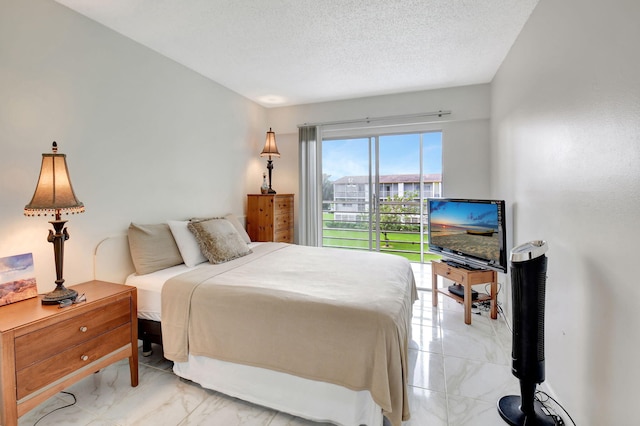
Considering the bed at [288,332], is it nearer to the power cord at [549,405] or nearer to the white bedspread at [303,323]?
the white bedspread at [303,323]

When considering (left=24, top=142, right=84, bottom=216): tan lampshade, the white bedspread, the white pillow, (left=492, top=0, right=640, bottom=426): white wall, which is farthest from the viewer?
the white pillow

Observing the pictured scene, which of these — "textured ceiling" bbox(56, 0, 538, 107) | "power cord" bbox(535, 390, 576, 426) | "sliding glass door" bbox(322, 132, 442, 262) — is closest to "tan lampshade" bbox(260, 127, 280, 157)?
"textured ceiling" bbox(56, 0, 538, 107)

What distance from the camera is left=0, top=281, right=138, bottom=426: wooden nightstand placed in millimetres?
1403

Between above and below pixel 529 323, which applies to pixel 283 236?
above

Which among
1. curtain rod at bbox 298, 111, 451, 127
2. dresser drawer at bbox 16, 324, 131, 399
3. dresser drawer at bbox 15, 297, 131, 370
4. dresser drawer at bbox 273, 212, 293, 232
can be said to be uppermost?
curtain rod at bbox 298, 111, 451, 127

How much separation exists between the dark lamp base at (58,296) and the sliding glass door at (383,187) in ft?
11.0

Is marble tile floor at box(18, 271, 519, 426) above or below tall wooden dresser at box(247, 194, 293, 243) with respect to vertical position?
below

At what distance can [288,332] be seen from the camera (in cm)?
169

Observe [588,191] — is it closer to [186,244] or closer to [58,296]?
[186,244]

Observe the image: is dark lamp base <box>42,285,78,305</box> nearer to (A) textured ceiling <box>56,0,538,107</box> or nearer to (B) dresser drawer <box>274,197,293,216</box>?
(A) textured ceiling <box>56,0,538,107</box>

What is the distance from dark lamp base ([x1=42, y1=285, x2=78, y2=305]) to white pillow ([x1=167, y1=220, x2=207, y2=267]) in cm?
86

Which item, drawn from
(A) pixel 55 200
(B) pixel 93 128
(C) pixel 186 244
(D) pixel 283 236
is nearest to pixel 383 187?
(D) pixel 283 236

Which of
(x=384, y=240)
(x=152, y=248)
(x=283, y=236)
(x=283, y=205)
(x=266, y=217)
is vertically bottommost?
(x=384, y=240)

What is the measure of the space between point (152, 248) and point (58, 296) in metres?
0.77
